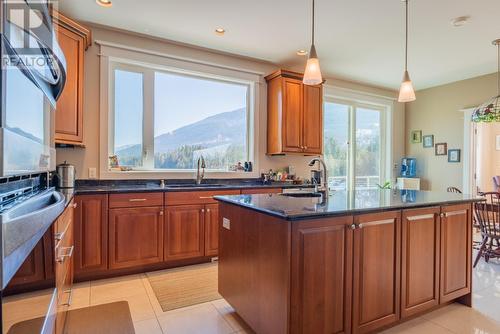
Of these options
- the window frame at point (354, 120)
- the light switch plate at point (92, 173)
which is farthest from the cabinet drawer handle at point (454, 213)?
the light switch plate at point (92, 173)

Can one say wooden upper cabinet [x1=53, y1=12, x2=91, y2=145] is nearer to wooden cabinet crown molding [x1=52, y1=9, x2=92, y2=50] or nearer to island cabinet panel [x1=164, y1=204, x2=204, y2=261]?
wooden cabinet crown molding [x1=52, y1=9, x2=92, y2=50]

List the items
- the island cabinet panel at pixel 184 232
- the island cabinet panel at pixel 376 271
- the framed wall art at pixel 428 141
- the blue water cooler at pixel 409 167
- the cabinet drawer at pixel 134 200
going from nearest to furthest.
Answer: the island cabinet panel at pixel 376 271 < the cabinet drawer at pixel 134 200 < the island cabinet panel at pixel 184 232 < the framed wall art at pixel 428 141 < the blue water cooler at pixel 409 167

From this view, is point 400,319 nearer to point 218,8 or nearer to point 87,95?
point 218,8

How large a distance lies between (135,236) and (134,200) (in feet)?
1.25

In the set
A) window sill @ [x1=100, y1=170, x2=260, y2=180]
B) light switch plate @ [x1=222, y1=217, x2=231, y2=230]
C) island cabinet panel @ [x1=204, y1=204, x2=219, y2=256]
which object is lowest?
island cabinet panel @ [x1=204, y1=204, x2=219, y2=256]

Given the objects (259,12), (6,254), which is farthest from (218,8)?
(6,254)

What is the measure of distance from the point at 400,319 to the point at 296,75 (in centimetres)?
334

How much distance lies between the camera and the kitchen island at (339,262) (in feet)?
5.41

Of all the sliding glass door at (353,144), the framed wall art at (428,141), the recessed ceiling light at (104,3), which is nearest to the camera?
the recessed ceiling light at (104,3)

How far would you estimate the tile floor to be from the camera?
6.84ft

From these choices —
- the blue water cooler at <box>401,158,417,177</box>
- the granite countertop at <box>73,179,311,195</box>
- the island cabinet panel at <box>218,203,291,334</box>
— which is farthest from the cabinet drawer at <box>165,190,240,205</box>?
the blue water cooler at <box>401,158,417,177</box>

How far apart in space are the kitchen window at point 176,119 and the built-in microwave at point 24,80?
1970 millimetres

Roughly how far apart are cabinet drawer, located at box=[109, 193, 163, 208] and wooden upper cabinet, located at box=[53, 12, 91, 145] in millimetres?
699

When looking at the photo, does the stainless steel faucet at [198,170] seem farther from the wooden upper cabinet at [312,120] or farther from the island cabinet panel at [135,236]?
the wooden upper cabinet at [312,120]
